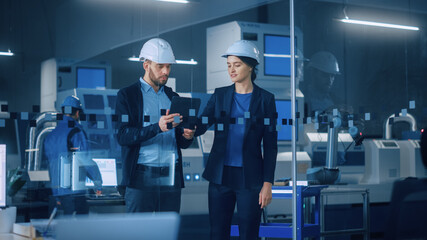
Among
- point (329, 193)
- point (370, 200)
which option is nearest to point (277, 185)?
point (329, 193)

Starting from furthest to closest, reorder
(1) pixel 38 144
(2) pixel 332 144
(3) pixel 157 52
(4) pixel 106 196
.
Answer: (2) pixel 332 144, (3) pixel 157 52, (4) pixel 106 196, (1) pixel 38 144

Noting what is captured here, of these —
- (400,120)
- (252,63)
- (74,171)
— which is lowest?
(74,171)

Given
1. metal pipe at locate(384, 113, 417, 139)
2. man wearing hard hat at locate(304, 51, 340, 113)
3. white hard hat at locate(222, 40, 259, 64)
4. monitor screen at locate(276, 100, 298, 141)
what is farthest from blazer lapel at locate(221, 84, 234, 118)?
metal pipe at locate(384, 113, 417, 139)

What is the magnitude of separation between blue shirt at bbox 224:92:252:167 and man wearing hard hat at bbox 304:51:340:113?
609mm

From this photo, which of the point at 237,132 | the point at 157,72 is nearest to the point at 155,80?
the point at 157,72

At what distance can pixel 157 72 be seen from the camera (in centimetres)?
419

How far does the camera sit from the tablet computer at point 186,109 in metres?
4.20

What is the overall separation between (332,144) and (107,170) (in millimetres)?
1809

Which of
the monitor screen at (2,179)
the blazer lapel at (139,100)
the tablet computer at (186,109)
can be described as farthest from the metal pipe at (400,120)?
the monitor screen at (2,179)

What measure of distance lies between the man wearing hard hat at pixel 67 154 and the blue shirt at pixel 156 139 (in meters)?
0.36

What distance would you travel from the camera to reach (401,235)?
110 inches

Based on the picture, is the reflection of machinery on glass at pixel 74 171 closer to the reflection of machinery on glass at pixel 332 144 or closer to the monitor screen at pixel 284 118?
the monitor screen at pixel 284 118

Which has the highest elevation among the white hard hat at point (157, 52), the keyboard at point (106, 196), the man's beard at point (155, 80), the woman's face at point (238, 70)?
the white hard hat at point (157, 52)

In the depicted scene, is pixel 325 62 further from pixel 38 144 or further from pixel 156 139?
pixel 38 144
